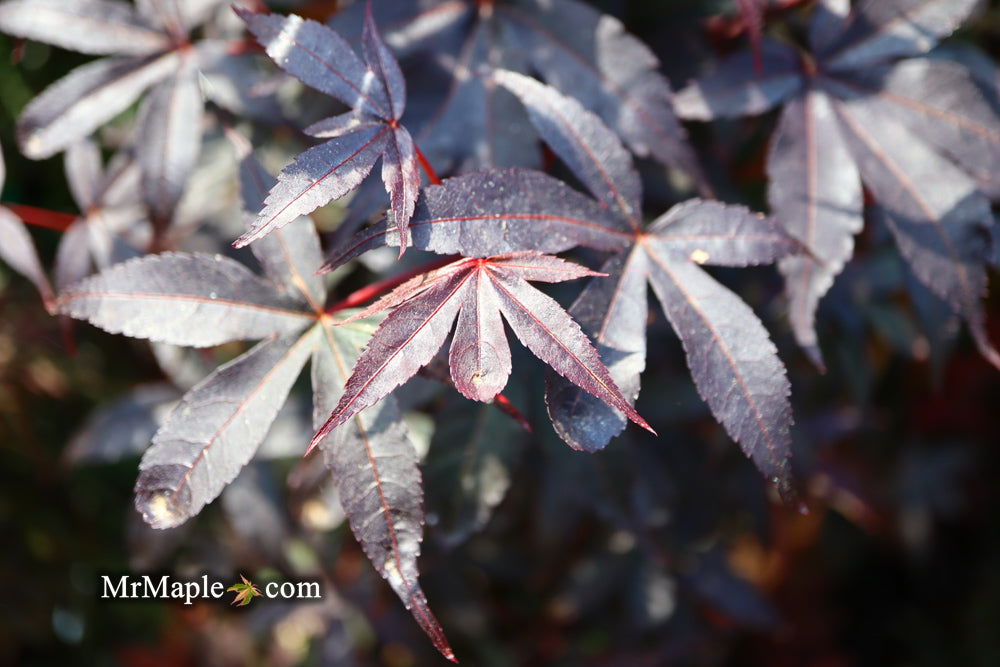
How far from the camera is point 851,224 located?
0.73 metres

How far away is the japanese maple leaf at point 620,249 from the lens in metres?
0.58

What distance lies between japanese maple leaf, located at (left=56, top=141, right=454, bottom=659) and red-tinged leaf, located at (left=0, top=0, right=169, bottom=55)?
0.26m

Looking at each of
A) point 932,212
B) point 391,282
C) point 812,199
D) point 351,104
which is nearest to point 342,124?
point 351,104

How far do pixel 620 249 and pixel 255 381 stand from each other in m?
0.36

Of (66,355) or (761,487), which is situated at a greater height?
(66,355)

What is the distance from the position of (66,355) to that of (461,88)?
935mm

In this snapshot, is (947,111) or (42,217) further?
(42,217)

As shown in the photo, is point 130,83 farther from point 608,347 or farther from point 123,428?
point 608,347

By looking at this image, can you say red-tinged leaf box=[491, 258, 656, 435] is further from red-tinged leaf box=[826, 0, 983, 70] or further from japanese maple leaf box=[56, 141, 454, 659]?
red-tinged leaf box=[826, 0, 983, 70]

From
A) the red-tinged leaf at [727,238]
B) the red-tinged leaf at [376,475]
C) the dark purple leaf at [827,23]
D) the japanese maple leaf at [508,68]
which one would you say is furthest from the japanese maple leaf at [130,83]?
the dark purple leaf at [827,23]

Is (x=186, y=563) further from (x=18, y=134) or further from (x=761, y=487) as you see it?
(x=761, y=487)

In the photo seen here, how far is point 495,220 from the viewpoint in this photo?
0.60 metres

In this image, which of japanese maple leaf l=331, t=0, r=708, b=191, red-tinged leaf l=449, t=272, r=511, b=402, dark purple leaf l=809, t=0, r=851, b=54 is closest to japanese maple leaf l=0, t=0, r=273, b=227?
japanese maple leaf l=331, t=0, r=708, b=191

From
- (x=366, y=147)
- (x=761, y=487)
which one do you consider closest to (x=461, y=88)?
(x=366, y=147)
